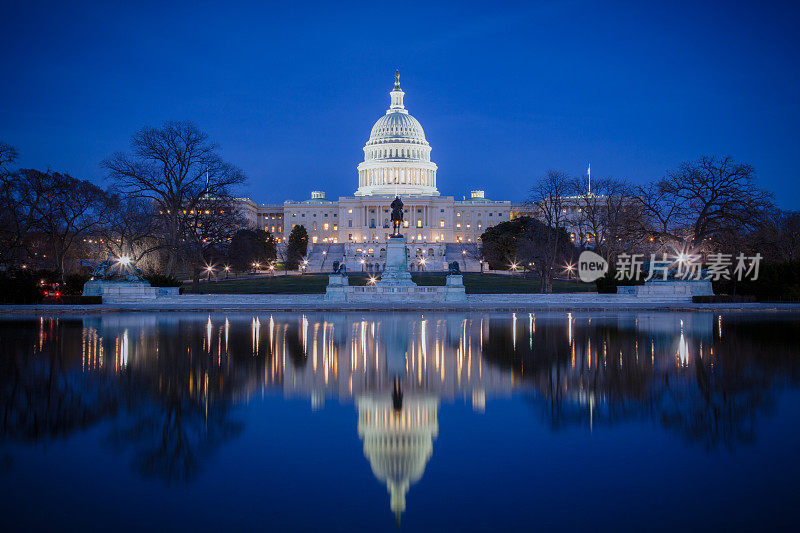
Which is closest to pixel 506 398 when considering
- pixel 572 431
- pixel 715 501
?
pixel 572 431

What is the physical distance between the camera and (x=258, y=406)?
31.9ft

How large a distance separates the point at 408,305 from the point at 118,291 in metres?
15.1

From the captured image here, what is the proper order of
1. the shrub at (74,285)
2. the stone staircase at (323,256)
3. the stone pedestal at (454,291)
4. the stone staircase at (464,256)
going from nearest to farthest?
the stone pedestal at (454,291) → the shrub at (74,285) → the stone staircase at (464,256) → the stone staircase at (323,256)

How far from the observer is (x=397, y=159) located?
132250mm

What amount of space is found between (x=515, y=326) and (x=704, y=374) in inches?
432

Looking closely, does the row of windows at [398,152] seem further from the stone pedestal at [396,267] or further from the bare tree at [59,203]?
the stone pedestal at [396,267]

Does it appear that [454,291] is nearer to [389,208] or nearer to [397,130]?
[389,208]

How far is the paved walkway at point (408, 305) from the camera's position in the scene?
31.5 meters

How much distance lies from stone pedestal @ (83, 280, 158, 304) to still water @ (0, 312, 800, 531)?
2020 centimetres

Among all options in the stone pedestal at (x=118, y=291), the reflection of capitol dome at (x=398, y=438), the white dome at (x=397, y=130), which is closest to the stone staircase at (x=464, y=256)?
the white dome at (x=397, y=130)

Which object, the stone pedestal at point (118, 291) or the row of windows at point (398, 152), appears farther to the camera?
the row of windows at point (398, 152)
